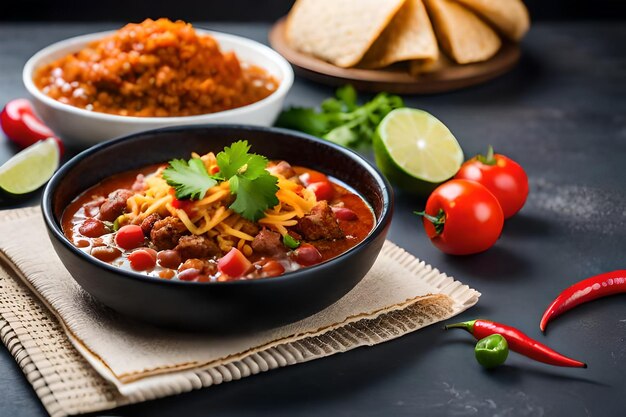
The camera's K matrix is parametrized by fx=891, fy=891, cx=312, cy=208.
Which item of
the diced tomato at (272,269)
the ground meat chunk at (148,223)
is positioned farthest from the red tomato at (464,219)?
the ground meat chunk at (148,223)

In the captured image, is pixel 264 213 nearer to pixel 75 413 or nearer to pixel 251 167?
pixel 251 167

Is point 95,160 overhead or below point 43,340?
overhead

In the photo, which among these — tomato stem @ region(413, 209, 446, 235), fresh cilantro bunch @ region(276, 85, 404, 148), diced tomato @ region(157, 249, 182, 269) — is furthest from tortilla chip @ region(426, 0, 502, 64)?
diced tomato @ region(157, 249, 182, 269)

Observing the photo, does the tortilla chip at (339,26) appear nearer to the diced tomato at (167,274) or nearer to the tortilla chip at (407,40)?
the tortilla chip at (407,40)

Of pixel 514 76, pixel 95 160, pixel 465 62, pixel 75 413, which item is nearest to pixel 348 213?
pixel 95 160

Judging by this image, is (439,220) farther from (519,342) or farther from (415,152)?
(519,342)

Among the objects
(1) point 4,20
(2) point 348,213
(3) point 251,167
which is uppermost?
(3) point 251,167
